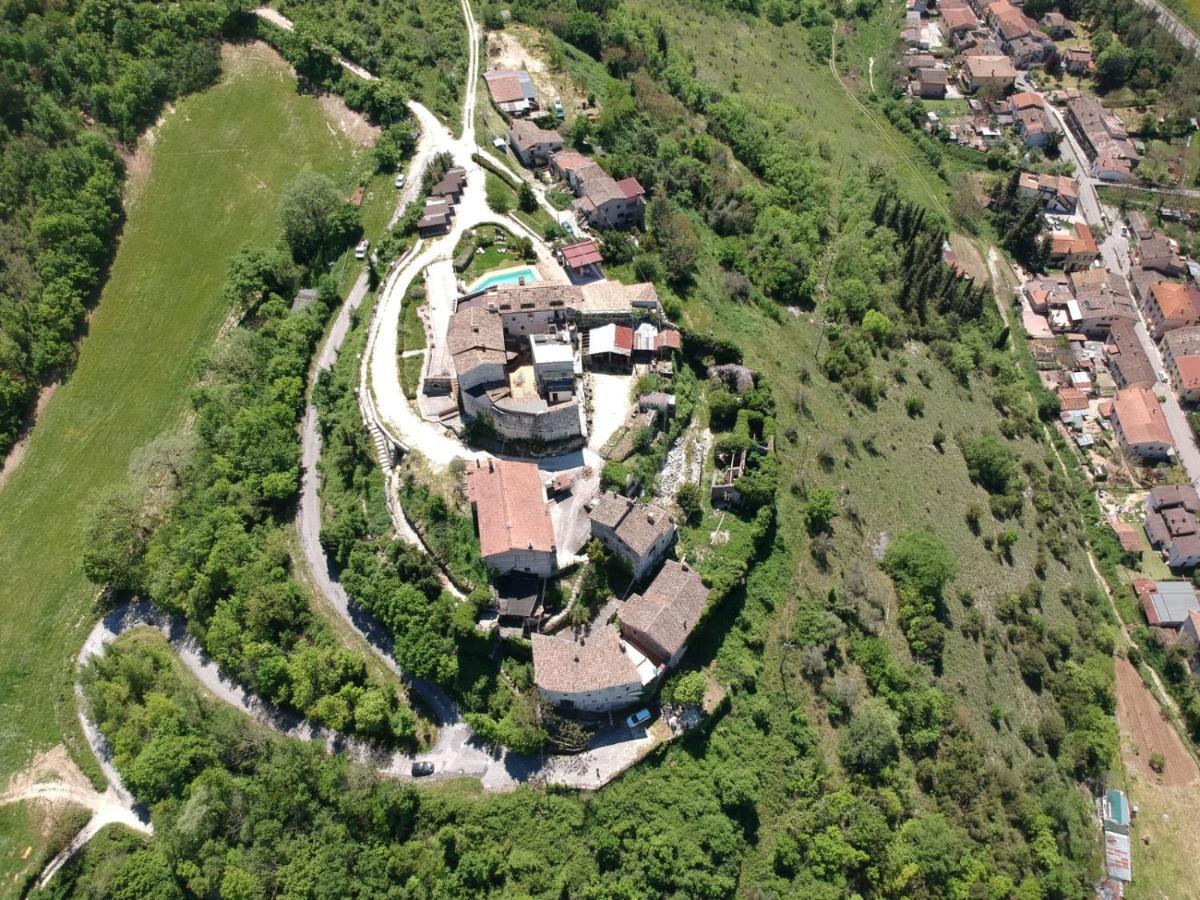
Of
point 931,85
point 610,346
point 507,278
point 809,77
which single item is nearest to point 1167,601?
point 610,346

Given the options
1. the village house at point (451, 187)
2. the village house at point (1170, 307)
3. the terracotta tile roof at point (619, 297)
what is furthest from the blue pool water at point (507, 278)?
the village house at point (1170, 307)

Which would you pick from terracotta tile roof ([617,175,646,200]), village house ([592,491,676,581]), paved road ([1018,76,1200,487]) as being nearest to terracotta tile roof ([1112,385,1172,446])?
paved road ([1018,76,1200,487])

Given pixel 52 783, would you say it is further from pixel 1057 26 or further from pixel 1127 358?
pixel 1057 26

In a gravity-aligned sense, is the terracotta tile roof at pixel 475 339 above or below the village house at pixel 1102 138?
below

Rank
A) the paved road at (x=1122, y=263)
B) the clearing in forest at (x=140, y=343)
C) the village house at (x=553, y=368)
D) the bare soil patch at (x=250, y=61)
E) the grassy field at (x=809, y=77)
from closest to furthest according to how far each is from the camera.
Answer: the clearing in forest at (x=140, y=343), the village house at (x=553, y=368), the paved road at (x=1122, y=263), the bare soil patch at (x=250, y=61), the grassy field at (x=809, y=77)

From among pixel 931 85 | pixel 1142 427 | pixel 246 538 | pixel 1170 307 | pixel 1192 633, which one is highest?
pixel 931 85

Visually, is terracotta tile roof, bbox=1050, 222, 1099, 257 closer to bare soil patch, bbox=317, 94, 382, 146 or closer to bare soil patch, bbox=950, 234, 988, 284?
bare soil patch, bbox=950, 234, 988, 284

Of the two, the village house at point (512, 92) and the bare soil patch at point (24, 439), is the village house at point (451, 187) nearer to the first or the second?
the village house at point (512, 92)
